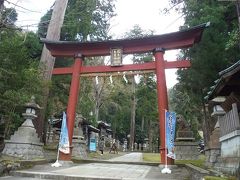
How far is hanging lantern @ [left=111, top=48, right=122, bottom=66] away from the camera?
49.0 ft

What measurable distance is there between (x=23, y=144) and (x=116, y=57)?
6039 millimetres

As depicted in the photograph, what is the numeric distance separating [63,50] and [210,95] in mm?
8712

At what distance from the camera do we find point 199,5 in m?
14.8

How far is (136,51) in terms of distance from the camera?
15062 mm

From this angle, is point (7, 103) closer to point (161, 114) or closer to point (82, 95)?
point (161, 114)

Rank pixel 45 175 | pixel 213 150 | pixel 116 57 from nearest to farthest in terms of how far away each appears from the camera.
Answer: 1. pixel 45 175
2. pixel 213 150
3. pixel 116 57

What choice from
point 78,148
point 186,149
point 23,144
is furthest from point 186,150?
point 23,144

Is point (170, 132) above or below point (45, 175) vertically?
above

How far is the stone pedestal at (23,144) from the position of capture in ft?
42.1

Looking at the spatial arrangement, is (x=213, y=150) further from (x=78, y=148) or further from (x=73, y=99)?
(x=78, y=148)

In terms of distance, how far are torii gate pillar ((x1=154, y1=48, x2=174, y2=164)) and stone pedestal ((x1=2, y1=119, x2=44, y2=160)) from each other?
5.71 meters

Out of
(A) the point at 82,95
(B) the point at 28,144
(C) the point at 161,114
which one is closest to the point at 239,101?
(C) the point at 161,114

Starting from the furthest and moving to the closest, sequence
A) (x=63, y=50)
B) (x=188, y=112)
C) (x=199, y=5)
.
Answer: (x=188, y=112)
(x=63, y=50)
(x=199, y=5)

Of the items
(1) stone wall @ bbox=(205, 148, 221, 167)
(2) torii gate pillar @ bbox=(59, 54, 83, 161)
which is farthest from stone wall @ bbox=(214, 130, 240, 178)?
(2) torii gate pillar @ bbox=(59, 54, 83, 161)
